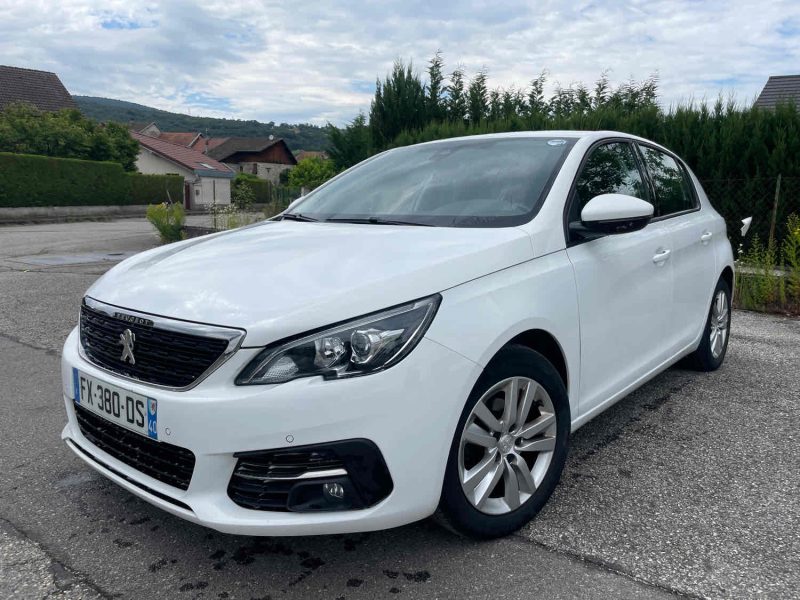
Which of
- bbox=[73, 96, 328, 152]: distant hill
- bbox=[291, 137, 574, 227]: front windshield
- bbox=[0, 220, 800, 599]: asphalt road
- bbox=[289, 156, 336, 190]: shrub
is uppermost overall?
bbox=[73, 96, 328, 152]: distant hill

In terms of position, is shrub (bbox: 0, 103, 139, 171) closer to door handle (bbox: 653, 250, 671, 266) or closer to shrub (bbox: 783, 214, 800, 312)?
shrub (bbox: 783, 214, 800, 312)

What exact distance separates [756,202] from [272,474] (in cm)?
881

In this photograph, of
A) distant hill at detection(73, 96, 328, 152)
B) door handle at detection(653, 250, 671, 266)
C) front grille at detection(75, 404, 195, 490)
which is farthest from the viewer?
distant hill at detection(73, 96, 328, 152)

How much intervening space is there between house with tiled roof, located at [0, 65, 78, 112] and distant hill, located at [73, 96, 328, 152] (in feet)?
212

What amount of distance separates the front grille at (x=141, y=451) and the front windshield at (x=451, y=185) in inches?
55.8

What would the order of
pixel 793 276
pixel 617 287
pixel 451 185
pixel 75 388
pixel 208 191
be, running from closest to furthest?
1. pixel 75 388
2. pixel 617 287
3. pixel 451 185
4. pixel 793 276
5. pixel 208 191

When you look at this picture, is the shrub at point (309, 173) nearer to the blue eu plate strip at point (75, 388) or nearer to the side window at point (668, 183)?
→ the side window at point (668, 183)

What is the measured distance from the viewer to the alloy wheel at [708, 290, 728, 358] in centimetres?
449

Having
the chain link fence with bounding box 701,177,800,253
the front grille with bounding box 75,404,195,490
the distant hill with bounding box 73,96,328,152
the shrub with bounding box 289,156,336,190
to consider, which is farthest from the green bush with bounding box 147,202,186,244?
the distant hill with bounding box 73,96,328,152

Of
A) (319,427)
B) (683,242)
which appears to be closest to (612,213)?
(683,242)

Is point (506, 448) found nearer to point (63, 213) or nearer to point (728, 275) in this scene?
point (728, 275)

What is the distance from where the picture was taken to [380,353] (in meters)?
2.01

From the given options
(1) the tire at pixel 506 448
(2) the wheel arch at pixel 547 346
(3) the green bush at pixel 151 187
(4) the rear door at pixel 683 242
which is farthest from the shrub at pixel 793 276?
(3) the green bush at pixel 151 187

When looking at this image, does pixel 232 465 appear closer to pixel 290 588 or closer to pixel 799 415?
pixel 290 588
